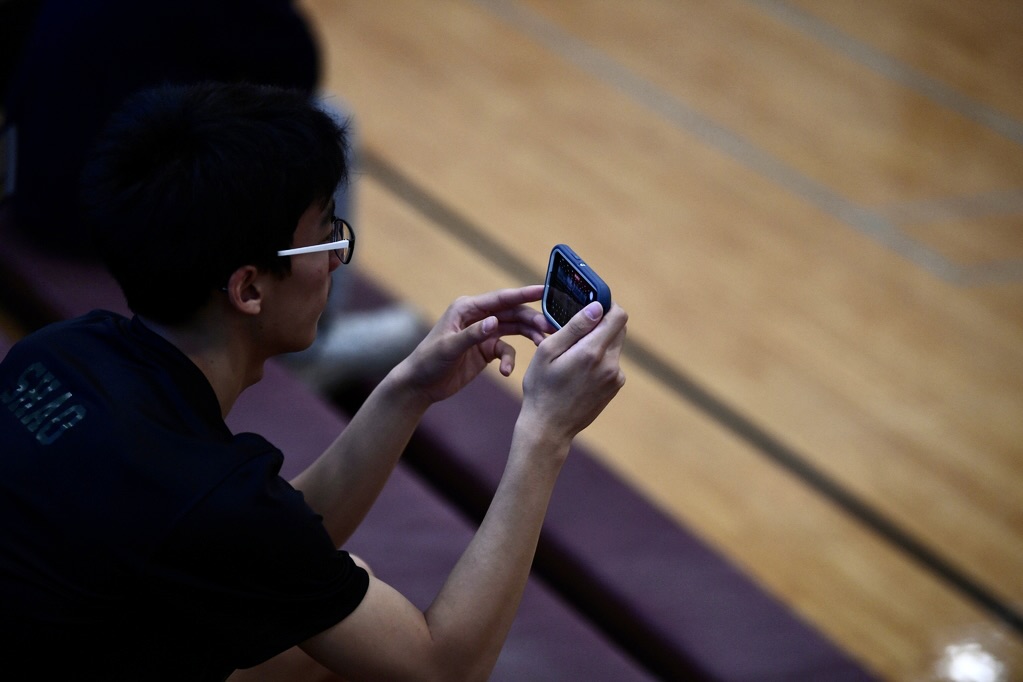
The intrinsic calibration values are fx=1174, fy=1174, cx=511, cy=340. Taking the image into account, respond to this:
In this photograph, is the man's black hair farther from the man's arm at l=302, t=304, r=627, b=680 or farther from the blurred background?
the blurred background

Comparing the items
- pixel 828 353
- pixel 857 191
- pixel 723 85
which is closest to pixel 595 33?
pixel 723 85

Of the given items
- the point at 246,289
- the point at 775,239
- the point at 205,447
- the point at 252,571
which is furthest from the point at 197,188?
the point at 775,239

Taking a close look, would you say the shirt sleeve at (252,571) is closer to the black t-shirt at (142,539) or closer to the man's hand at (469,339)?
the black t-shirt at (142,539)

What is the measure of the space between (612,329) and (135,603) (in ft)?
1.57

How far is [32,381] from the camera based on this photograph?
104 cm

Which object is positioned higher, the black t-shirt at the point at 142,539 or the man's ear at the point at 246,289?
the man's ear at the point at 246,289

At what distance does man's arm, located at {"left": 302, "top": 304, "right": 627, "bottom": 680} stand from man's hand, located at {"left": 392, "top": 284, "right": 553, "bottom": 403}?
12cm

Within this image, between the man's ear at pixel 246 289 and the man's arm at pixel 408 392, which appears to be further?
the man's arm at pixel 408 392

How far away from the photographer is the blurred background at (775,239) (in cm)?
254

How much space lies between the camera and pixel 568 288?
1.18 meters

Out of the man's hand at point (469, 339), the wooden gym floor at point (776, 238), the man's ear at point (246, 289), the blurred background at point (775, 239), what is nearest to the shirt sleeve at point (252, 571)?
the man's ear at point (246, 289)

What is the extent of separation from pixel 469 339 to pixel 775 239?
2.55 meters

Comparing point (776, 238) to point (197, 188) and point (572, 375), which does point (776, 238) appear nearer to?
point (572, 375)

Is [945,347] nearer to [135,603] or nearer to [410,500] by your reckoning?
[410,500]
